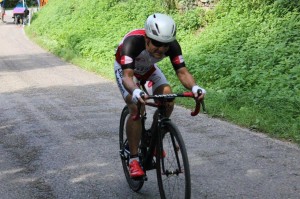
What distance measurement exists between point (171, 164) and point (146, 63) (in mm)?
1104

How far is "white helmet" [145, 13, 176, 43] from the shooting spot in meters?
4.63

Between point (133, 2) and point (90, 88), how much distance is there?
1158cm

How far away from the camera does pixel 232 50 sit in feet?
44.1

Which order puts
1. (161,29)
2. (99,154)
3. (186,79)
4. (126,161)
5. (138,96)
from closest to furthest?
(138,96), (161,29), (186,79), (126,161), (99,154)

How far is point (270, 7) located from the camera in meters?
14.9

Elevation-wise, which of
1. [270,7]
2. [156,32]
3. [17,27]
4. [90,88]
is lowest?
[17,27]

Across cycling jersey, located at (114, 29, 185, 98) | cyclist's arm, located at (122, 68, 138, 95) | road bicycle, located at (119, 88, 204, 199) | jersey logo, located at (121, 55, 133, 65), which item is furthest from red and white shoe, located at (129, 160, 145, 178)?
jersey logo, located at (121, 55, 133, 65)

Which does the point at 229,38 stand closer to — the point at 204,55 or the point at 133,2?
the point at 204,55

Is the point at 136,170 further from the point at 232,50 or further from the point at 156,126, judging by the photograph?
the point at 232,50

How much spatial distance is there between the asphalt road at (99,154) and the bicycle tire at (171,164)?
1.85 ft

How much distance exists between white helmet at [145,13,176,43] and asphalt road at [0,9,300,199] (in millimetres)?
1733

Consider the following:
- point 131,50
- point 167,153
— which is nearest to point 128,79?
point 131,50

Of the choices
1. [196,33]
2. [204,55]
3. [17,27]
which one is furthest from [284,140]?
[17,27]

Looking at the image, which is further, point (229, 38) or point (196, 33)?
point (196, 33)
